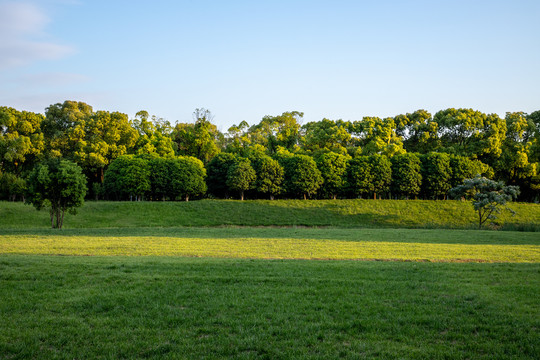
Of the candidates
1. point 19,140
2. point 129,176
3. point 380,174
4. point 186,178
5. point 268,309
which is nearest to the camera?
point 268,309

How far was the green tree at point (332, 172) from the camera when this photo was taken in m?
66.1

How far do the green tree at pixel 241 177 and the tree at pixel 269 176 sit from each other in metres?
1.19

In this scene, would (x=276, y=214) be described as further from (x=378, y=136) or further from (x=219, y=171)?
(x=378, y=136)

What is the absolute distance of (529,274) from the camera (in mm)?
12953

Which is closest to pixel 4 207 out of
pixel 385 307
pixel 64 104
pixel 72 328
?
pixel 64 104

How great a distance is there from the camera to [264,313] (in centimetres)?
836

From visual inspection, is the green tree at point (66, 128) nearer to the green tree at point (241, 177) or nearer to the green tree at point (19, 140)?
the green tree at point (19, 140)

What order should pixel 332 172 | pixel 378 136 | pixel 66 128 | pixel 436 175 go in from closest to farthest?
pixel 436 175 → pixel 332 172 → pixel 66 128 → pixel 378 136

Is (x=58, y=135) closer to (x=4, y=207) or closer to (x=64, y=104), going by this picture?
(x=64, y=104)

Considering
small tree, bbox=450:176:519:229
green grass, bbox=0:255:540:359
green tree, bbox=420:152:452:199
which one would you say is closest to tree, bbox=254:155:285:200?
green tree, bbox=420:152:452:199

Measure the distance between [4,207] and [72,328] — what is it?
49.0 m

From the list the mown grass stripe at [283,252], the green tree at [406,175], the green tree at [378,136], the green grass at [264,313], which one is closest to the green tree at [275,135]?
the green tree at [378,136]

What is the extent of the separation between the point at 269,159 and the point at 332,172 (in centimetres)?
1126

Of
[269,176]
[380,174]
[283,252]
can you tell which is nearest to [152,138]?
[269,176]
